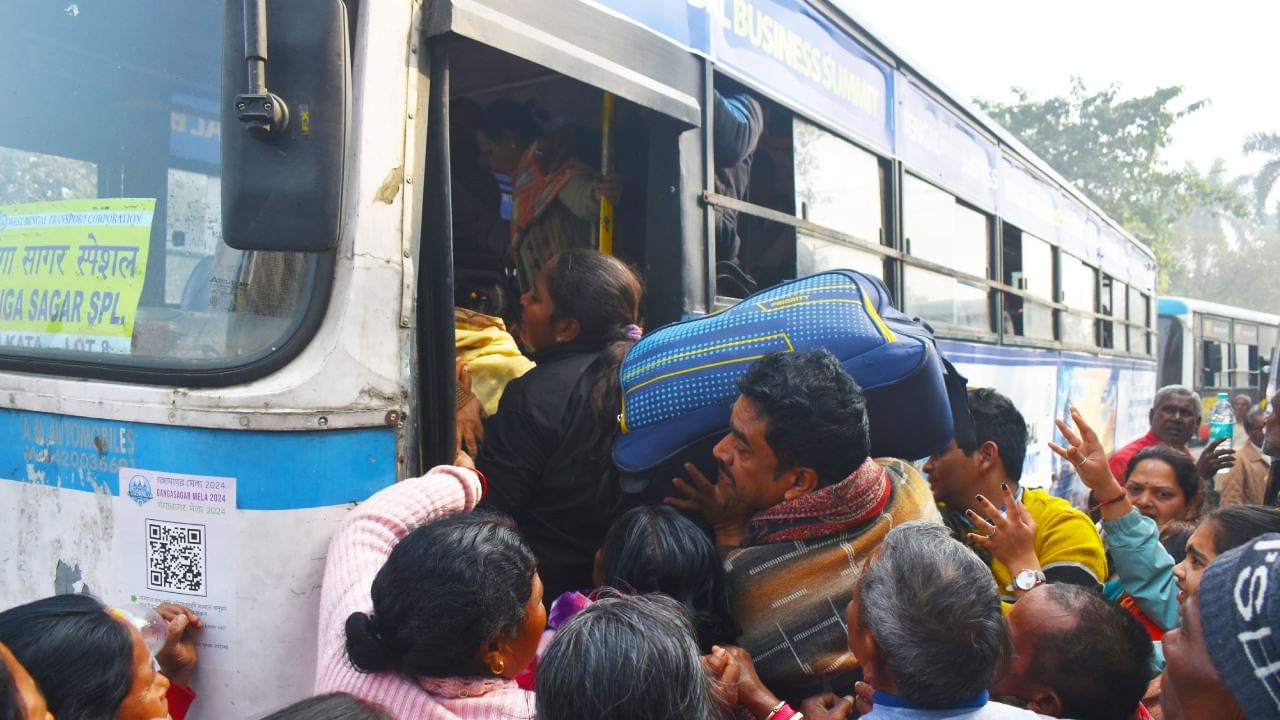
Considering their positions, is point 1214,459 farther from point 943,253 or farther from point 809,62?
point 809,62

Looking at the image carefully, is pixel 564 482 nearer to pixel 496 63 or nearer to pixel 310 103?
pixel 310 103

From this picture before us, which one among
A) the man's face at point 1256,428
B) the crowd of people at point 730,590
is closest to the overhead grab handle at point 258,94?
the crowd of people at point 730,590

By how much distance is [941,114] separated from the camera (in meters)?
5.14

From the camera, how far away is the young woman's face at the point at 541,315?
253cm

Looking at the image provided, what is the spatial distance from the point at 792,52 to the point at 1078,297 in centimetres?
581

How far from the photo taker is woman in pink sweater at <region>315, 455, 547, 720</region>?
153 centimetres

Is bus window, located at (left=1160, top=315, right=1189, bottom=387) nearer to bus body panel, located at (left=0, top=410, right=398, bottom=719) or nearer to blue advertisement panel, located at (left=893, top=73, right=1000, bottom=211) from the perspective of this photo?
blue advertisement panel, located at (left=893, top=73, right=1000, bottom=211)

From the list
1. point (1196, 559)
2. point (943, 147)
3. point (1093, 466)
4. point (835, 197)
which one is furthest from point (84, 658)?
point (943, 147)

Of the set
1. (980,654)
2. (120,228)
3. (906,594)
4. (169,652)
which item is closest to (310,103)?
(120,228)

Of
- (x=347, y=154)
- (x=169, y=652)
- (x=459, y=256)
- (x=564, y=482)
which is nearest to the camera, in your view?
(x=169, y=652)

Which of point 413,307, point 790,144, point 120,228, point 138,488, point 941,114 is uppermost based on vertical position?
point 941,114

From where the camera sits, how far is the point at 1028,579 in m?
2.23

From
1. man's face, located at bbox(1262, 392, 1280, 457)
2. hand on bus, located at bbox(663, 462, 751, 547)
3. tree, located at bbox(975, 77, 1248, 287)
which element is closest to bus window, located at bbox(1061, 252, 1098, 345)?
man's face, located at bbox(1262, 392, 1280, 457)

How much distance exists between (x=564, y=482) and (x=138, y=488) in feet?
3.17
